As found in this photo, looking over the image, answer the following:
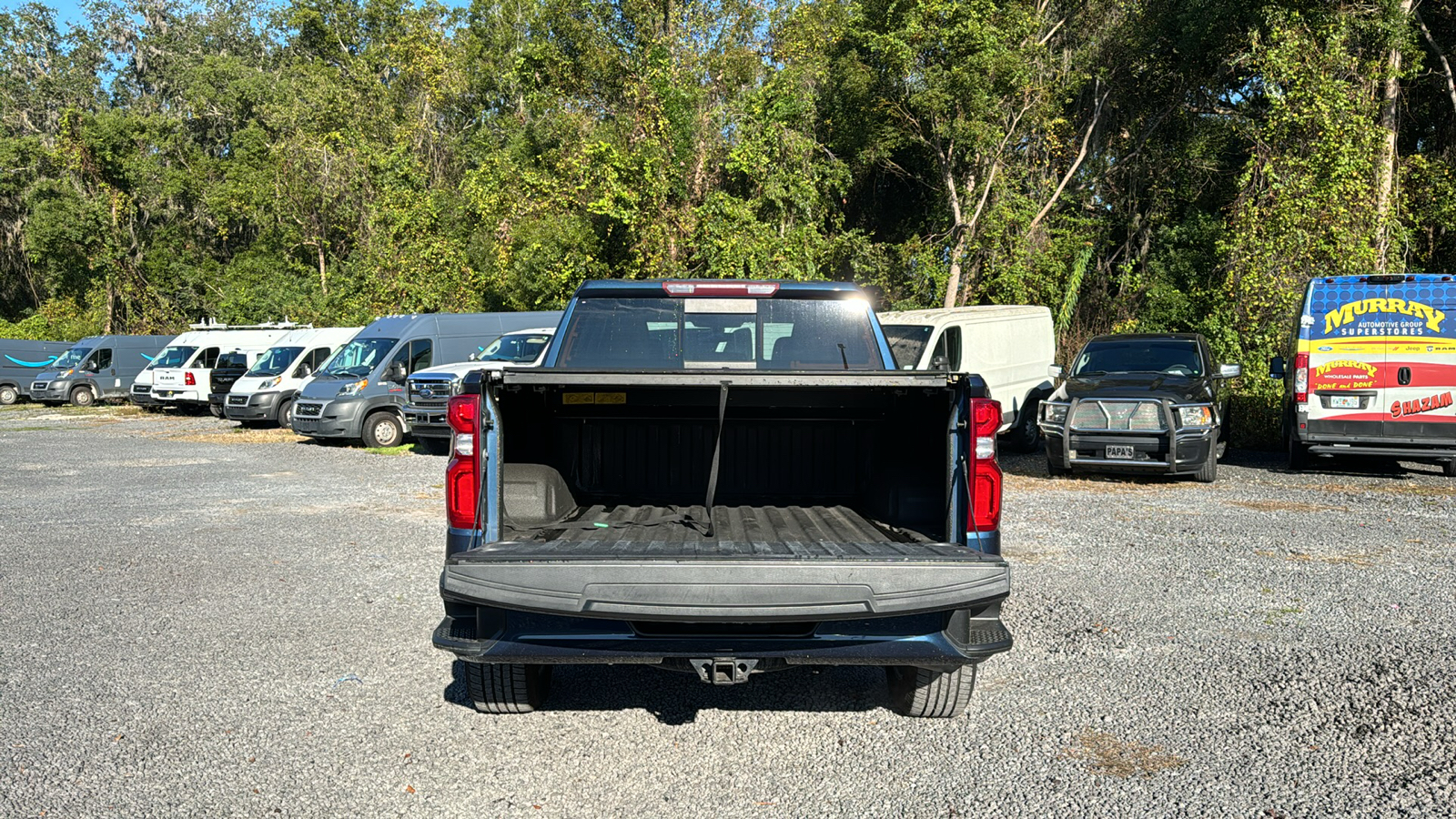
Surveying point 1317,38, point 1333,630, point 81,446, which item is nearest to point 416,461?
point 81,446

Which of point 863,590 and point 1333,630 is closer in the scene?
point 863,590

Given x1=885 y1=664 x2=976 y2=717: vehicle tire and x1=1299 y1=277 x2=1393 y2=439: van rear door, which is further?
x1=1299 y1=277 x2=1393 y2=439: van rear door

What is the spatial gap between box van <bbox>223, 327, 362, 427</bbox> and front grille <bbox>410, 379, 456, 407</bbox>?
5.33 m

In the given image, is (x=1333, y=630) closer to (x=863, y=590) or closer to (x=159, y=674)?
(x=863, y=590)

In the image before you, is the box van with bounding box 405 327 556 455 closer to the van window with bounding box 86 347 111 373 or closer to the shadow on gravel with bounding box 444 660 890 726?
the shadow on gravel with bounding box 444 660 890 726

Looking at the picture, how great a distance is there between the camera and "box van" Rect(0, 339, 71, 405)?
35188 mm

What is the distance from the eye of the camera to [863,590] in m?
3.82

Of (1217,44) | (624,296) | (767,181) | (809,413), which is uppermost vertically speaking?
(1217,44)

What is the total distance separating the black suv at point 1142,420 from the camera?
1270 centimetres

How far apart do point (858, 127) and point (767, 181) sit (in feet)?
12.4

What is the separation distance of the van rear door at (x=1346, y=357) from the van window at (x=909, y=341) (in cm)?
484

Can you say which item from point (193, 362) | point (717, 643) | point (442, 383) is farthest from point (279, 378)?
point (717, 643)

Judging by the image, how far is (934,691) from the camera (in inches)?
185

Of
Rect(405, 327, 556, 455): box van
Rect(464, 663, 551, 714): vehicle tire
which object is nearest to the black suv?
Rect(405, 327, 556, 455): box van
